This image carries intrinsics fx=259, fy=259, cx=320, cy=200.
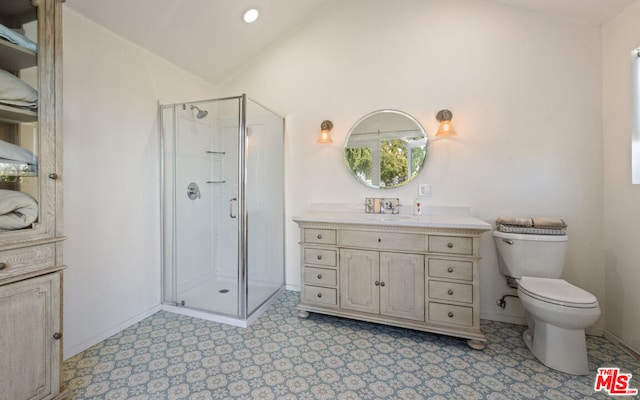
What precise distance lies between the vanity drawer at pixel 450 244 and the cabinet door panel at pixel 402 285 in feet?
0.41

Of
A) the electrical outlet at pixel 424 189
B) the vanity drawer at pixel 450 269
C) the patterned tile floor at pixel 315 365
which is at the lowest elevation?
the patterned tile floor at pixel 315 365

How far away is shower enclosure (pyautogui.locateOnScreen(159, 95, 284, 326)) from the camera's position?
226 centimetres

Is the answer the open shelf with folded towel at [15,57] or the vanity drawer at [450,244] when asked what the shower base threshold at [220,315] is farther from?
the open shelf with folded towel at [15,57]

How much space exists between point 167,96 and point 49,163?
1453 mm

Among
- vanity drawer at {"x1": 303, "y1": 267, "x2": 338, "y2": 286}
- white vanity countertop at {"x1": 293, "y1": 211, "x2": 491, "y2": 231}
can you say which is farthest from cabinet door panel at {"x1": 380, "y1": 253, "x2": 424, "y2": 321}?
vanity drawer at {"x1": 303, "y1": 267, "x2": 338, "y2": 286}

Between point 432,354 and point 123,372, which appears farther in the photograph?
point 432,354

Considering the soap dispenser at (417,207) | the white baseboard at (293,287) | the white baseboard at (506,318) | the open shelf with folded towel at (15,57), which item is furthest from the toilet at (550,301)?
the open shelf with folded towel at (15,57)

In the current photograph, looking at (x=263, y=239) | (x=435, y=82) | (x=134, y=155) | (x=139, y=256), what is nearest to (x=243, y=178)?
(x=263, y=239)

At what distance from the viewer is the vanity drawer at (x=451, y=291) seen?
72.0 inches

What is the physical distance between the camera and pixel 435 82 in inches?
93.0

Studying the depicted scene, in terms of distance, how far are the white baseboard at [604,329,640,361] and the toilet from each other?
1.42 feet

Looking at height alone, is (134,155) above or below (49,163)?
above

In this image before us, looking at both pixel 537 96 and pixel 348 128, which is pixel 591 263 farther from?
pixel 348 128

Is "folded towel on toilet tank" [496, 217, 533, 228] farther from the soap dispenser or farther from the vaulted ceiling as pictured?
the vaulted ceiling
